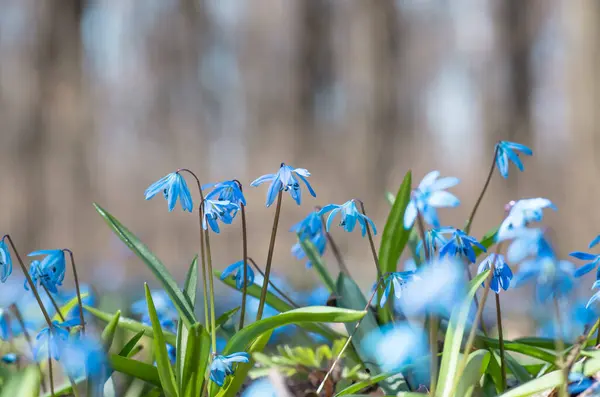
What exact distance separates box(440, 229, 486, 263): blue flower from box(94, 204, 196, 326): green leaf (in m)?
0.40

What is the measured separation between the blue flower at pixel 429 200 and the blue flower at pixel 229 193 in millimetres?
248

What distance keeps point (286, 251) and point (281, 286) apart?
9.33 feet

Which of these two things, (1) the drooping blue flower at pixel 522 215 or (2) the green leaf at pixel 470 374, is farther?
(2) the green leaf at pixel 470 374

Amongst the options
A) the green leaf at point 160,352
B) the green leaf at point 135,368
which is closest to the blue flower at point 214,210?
the green leaf at point 160,352

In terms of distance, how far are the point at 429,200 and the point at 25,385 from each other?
2.21 ft

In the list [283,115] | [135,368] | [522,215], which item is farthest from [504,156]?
[283,115]

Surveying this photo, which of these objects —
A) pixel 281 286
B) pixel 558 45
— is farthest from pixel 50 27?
pixel 281 286

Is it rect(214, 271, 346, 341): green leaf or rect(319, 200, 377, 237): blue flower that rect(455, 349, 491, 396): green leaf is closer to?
rect(319, 200, 377, 237): blue flower

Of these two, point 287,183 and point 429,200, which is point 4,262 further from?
point 429,200

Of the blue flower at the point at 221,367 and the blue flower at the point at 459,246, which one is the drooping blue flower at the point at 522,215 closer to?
the blue flower at the point at 459,246

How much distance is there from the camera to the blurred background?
4.16 m

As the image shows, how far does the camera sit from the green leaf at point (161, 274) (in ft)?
3.58

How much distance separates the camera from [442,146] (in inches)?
173

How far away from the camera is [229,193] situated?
3.48 feet
